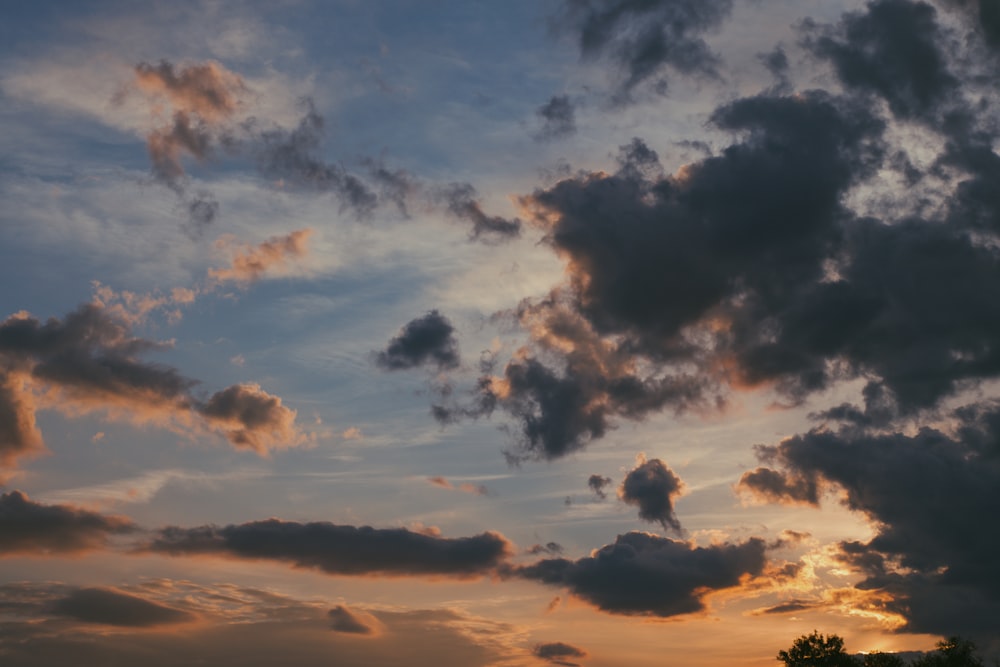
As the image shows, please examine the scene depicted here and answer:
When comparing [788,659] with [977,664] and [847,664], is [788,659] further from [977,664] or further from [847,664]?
[977,664]

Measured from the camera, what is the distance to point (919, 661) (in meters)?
168

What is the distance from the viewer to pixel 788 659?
178 m

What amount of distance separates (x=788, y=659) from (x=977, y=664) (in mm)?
29979

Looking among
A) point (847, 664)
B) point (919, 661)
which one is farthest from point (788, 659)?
point (919, 661)

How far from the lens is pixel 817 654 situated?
581ft

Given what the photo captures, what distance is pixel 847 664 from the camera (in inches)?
6924

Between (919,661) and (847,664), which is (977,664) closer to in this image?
(919,661)

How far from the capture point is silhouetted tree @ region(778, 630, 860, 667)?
176 meters

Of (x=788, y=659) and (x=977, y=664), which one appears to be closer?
(x=977, y=664)

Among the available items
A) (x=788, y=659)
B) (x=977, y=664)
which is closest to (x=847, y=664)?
(x=788, y=659)

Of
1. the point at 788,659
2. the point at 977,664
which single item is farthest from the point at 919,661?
the point at 788,659

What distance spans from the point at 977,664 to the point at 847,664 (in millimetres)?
20735

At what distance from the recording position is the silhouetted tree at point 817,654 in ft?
576

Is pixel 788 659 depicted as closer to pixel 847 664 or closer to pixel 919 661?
pixel 847 664
